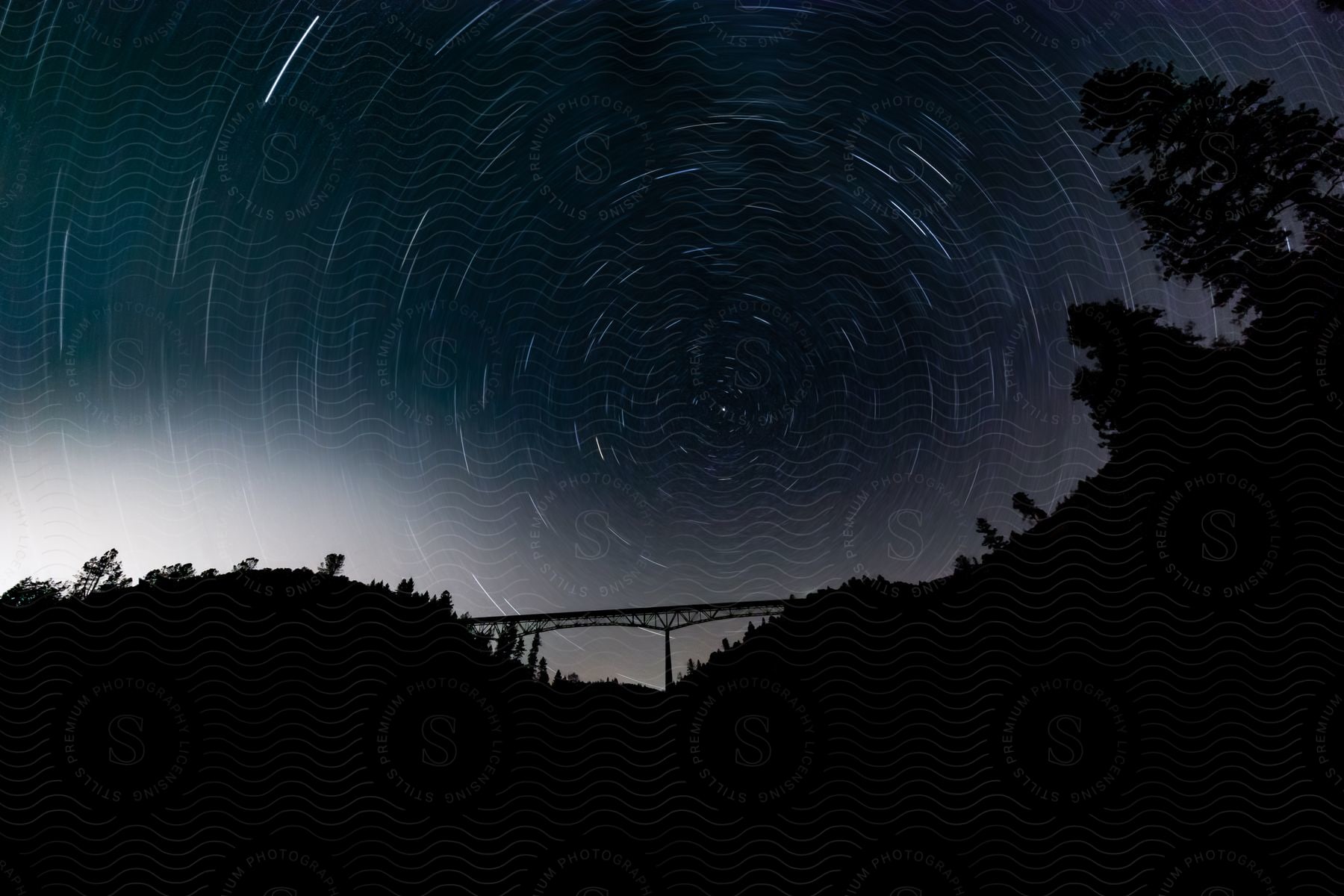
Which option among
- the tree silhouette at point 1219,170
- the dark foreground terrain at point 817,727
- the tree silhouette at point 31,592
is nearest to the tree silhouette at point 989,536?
the dark foreground terrain at point 817,727

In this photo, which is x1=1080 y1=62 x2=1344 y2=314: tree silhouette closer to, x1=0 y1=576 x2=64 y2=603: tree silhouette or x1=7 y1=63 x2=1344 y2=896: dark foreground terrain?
x1=7 y1=63 x2=1344 y2=896: dark foreground terrain

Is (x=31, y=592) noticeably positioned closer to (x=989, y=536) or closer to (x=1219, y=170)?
(x=989, y=536)

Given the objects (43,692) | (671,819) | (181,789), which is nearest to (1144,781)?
(671,819)

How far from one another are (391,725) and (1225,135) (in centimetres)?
1264

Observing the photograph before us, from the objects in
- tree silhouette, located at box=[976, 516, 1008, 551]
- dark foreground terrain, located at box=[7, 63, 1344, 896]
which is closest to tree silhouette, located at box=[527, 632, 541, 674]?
dark foreground terrain, located at box=[7, 63, 1344, 896]

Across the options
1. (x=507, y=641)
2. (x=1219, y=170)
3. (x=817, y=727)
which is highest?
(x=1219, y=170)

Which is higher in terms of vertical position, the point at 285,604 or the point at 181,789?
the point at 285,604

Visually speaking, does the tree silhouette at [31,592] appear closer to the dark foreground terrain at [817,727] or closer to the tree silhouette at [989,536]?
the dark foreground terrain at [817,727]

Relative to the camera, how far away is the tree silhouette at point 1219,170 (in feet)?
24.4

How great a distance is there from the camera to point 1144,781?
6441 millimetres

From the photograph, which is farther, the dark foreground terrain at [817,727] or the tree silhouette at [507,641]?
the tree silhouette at [507,641]

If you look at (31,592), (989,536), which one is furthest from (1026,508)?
(31,592)

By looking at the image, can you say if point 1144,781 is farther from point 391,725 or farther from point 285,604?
point 285,604

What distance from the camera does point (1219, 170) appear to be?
778 cm
